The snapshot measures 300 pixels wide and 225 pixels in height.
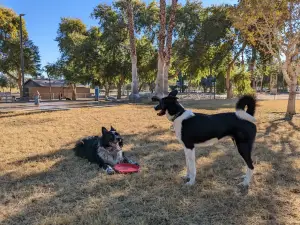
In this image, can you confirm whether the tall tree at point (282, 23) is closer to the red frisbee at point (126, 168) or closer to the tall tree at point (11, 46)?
the red frisbee at point (126, 168)

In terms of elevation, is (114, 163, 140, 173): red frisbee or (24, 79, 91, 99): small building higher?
(24, 79, 91, 99): small building

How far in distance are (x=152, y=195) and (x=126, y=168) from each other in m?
1.16

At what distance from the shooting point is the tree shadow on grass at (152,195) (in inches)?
124

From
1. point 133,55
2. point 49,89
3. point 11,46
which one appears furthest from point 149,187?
point 49,89

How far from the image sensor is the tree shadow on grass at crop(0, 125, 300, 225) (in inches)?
124

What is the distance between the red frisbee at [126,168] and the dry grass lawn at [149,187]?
0.14 m

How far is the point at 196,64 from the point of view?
29.2m

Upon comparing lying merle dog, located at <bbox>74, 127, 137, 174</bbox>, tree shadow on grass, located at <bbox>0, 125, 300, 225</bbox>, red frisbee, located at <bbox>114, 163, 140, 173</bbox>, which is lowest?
tree shadow on grass, located at <bbox>0, 125, 300, 225</bbox>

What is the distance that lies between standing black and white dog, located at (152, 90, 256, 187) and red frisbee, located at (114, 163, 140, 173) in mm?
1091

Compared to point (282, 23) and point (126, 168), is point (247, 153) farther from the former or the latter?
point (282, 23)

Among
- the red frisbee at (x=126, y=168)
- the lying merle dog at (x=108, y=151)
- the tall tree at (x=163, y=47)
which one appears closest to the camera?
the red frisbee at (x=126, y=168)

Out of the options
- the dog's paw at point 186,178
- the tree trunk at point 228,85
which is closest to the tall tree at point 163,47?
the dog's paw at point 186,178

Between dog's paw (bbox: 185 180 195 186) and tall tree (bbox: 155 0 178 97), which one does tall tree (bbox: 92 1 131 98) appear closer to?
tall tree (bbox: 155 0 178 97)

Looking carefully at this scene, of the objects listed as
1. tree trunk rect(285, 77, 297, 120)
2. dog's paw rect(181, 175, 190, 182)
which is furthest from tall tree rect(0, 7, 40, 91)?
dog's paw rect(181, 175, 190, 182)
